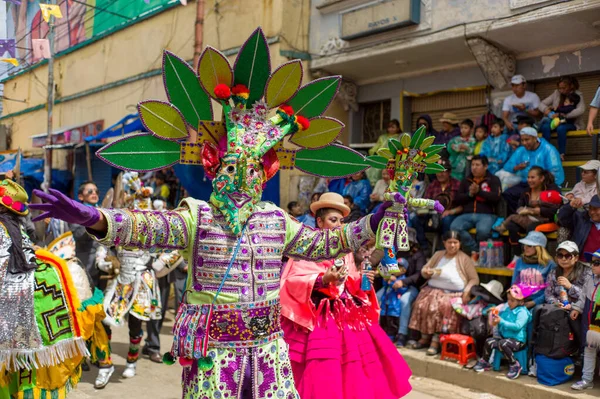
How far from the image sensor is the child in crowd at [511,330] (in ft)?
19.9

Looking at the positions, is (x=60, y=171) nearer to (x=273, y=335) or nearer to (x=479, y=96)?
(x=479, y=96)

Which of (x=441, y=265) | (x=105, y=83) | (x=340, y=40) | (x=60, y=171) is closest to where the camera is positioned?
(x=441, y=265)

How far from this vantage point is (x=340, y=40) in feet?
33.6

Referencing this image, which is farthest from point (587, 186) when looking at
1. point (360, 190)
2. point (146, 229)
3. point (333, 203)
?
point (146, 229)

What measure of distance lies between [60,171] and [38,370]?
13021 mm

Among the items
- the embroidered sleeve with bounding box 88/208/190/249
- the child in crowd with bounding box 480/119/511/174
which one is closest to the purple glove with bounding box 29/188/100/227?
the embroidered sleeve with bounding box 88/208/190/249

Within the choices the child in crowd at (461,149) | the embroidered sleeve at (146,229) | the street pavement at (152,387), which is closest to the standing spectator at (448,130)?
the child in crowd at (461,149)

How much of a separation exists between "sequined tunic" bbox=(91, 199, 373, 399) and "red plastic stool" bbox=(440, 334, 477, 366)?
365cm

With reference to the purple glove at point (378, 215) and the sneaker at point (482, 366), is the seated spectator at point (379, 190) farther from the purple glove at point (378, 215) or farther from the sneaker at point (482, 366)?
the purple glove at point (378, 215)

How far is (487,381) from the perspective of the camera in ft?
20.1

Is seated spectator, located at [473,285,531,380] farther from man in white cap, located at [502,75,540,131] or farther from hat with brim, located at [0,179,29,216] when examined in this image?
hat with brim, located at [0,179,29,216]

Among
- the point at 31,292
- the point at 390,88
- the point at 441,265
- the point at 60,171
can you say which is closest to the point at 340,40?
the point at 390,88

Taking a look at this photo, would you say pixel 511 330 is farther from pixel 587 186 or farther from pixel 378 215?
pixel 378 215

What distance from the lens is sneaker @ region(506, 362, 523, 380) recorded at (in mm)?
5984
